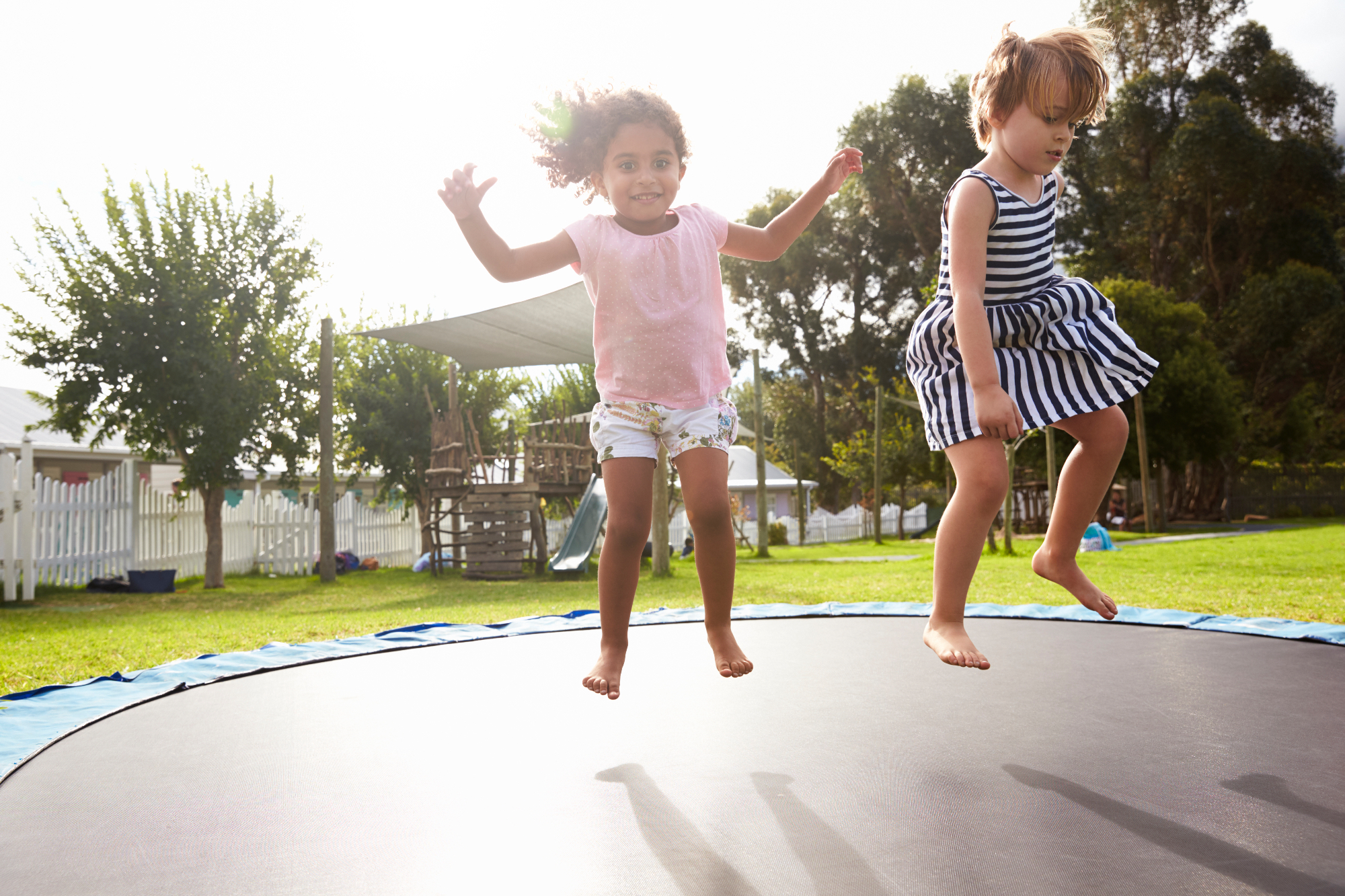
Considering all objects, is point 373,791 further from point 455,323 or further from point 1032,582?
point 455,323

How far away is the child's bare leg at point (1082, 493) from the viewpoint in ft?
5.12

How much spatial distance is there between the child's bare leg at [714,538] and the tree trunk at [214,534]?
7.66 metres

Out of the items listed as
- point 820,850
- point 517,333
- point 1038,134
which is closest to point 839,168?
point 1038,134

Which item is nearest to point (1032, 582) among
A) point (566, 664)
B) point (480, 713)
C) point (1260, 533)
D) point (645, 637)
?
point (645, 637)

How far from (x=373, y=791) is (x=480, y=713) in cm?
44

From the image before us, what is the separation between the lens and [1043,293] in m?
1.54

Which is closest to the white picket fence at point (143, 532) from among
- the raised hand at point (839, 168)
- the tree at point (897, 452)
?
the raised hand at point (839, 168)

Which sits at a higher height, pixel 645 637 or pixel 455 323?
pixel 455 323

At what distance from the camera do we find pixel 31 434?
12.1m

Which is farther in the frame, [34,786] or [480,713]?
[480,713]

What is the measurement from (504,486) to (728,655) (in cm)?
613

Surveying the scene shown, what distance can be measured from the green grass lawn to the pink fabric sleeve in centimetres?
227

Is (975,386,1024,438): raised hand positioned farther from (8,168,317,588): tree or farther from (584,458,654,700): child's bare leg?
(8,168,317,588): tree

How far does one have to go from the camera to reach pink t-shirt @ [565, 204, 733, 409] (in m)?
1.58
